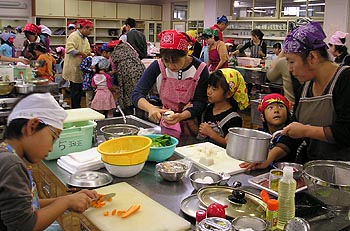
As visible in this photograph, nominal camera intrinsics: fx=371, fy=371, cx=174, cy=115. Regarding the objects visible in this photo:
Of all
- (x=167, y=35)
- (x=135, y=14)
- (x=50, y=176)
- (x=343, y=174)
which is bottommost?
(x=50, y=176)

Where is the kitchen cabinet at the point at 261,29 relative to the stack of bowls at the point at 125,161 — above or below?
above

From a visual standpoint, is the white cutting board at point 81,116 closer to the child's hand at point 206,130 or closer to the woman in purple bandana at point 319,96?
the child's hand at point 206,130

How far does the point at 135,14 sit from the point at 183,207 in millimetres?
11660

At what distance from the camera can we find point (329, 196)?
1.42 meters

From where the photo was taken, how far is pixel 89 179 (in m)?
1.69

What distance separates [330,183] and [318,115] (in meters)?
0.52

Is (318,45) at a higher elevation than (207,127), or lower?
higher

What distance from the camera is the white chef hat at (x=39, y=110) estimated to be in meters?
1.28

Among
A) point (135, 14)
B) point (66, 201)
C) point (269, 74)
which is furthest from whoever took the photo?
point (135, 14)

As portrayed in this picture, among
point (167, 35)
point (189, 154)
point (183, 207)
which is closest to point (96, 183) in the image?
point (183, 207)

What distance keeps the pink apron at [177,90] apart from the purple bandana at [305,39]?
892 millimetres

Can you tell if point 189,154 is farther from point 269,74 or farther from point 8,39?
point 8,39

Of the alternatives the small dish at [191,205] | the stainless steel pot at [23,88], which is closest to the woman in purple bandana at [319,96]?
the small dish at [191,205]

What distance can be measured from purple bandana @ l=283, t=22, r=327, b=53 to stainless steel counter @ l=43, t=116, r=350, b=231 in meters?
0.63
